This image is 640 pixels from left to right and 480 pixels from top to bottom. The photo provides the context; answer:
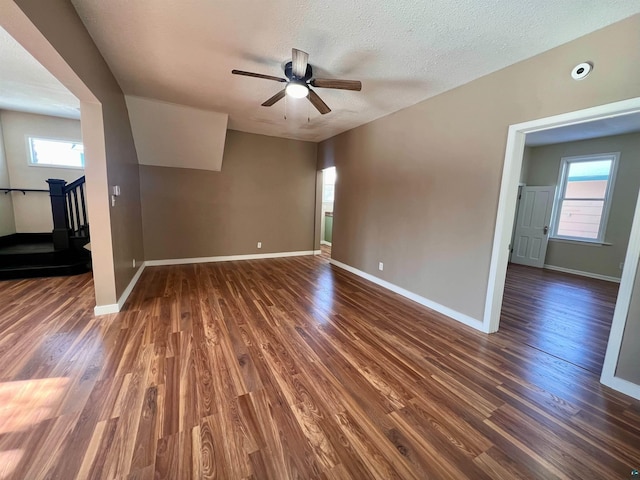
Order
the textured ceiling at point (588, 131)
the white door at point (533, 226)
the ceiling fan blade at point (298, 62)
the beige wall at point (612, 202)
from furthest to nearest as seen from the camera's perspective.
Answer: the white door at point (533, 226) < the beige wall at point (612, 202) < the textured ceiling at point (588, 131) < the ceiling fan blade at point (298, 62)

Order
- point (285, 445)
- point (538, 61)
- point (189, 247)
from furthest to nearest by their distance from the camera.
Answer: point (189, 247) < point (538, 61) < point (285, 445)

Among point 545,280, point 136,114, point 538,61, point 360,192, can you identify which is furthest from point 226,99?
point 545,280

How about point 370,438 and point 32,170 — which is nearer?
point 370,438

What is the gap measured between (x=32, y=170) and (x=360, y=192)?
6419 mm

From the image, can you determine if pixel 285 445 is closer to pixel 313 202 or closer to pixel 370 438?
pixel 370 438

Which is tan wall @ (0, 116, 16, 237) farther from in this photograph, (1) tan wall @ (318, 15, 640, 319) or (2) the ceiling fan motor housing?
(1) tan wall @ (318, 15, 640, 319)

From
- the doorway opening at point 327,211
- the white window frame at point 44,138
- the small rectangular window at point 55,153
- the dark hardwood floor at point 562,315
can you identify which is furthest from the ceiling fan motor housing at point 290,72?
the doorway opening at point 327,211

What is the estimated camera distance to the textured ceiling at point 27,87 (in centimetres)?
268

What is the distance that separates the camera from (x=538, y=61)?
7.39 ft

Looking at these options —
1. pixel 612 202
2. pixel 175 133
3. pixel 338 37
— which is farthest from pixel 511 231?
pixel 175 133

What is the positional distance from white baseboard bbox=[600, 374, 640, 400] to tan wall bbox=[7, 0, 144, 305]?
439 centimetres

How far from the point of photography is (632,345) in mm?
1832

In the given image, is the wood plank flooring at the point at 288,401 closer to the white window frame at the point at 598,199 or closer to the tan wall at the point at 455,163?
the tan wall at the point at 455,163

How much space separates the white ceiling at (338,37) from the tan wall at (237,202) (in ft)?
6.39
